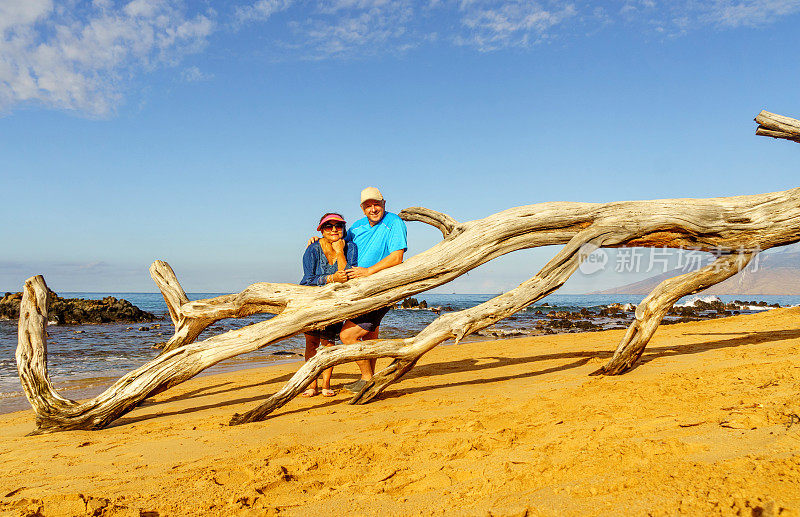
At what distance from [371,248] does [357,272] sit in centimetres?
43

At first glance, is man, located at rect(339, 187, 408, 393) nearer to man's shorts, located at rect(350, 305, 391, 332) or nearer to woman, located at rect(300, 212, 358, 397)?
man's shorts, located at rect(350, 305, 391, 332)

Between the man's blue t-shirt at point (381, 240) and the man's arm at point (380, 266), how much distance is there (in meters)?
0.10

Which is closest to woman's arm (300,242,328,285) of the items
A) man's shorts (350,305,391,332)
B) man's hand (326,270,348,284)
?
man's hand (326,270,348,284)

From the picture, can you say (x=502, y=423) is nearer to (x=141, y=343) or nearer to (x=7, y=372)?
(x=7, y=372)

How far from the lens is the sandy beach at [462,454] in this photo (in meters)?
2.21

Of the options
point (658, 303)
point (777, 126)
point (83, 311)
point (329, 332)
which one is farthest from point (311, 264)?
point (83, 311)

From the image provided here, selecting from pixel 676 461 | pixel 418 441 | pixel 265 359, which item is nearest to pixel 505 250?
pixel 418 441

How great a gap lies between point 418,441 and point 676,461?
5.07ft

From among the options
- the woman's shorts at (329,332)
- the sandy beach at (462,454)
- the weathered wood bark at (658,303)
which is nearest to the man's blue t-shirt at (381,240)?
the woman's shorts at (329,332)

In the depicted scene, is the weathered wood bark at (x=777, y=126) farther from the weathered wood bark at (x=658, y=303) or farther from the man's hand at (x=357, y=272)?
the man's hand at (x=357, y=272)

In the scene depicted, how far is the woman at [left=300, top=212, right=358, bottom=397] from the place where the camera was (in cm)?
520

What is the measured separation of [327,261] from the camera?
17.6 feet

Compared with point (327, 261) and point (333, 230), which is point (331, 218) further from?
point (327, 261)

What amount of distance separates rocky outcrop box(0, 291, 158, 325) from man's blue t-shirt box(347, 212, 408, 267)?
22176mm
